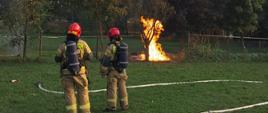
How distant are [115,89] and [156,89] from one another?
2900 mm

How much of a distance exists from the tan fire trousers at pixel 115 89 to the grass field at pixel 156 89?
0.90 ft

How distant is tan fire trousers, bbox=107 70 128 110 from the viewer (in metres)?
10.6

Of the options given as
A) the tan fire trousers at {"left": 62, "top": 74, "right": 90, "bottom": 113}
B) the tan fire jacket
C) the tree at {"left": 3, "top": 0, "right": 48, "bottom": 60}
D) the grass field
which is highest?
the tree at {"left": 3, "top": 0, "right": 48, "bottom": 60}

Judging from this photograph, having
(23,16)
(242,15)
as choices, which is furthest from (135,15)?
(242,15)

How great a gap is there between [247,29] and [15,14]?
59.2 feet

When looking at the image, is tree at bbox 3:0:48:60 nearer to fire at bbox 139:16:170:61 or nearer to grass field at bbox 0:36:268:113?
grass field at bbox 0:36:268:113

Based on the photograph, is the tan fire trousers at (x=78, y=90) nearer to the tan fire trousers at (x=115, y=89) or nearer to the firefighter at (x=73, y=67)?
the firefighter at (x=73, y=67)

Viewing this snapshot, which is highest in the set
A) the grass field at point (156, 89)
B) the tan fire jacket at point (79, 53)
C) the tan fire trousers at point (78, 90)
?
the tan fire jacket at point (79, 53)

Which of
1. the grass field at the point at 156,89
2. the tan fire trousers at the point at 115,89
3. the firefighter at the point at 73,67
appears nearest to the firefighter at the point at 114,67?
the tan fire trousers at the point at 115,89

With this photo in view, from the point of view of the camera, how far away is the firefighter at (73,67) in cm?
948

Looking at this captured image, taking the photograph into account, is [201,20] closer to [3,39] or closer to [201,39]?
[201,39]

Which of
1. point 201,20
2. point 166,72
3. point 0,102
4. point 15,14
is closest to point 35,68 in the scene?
point 15,14

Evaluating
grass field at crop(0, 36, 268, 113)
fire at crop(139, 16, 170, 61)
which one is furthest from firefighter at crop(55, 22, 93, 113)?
fire at crop(139, 16, 170, 61)

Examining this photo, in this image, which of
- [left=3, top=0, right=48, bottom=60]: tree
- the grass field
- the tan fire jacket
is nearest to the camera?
the tan fire jacket
